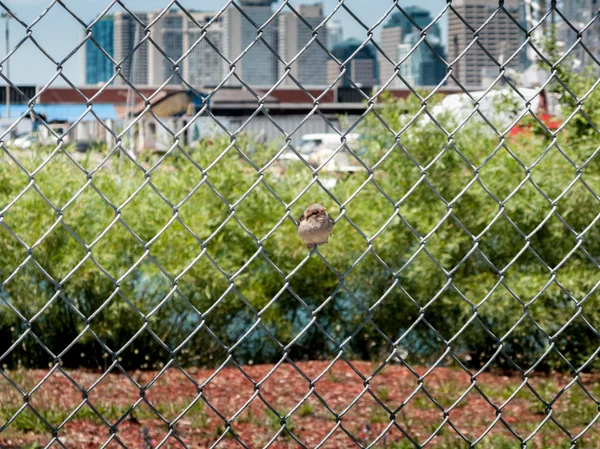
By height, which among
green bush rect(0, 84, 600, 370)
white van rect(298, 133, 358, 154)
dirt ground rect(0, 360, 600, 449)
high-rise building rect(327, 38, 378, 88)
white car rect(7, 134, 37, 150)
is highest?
high-rise building rect(327, 38, 378, 88)

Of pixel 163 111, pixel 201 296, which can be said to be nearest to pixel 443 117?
pixel 201 296

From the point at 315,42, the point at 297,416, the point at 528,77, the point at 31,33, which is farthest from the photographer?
the point at 528,77

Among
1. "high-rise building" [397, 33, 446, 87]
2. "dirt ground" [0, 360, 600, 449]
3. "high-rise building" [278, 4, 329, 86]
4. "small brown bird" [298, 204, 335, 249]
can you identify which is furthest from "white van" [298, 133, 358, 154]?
"small brown bird" [298, 204, 335, 249]

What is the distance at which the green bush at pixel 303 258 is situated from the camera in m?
4.39

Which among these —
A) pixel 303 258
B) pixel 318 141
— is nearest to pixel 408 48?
pixel 303 258

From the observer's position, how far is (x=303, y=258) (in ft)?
15.1

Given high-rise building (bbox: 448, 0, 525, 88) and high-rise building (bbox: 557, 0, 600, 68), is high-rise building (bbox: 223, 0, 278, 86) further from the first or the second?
high-rise building (bbox: 557, 0, 600, 68)

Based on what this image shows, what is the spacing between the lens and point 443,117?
478 cm

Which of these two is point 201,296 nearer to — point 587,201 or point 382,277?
point 382,277

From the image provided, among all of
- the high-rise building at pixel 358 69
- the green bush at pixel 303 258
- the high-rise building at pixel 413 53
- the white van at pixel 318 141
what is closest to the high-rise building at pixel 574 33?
the high-rise building at pixel 413 53

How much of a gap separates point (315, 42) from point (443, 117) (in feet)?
10.2

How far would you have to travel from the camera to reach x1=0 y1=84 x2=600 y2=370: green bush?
4.39 m

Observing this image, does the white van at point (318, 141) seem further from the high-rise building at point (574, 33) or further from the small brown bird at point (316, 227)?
the small brown bird at point (316, 227)

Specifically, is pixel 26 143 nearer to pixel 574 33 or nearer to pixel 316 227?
pixel 316 227
